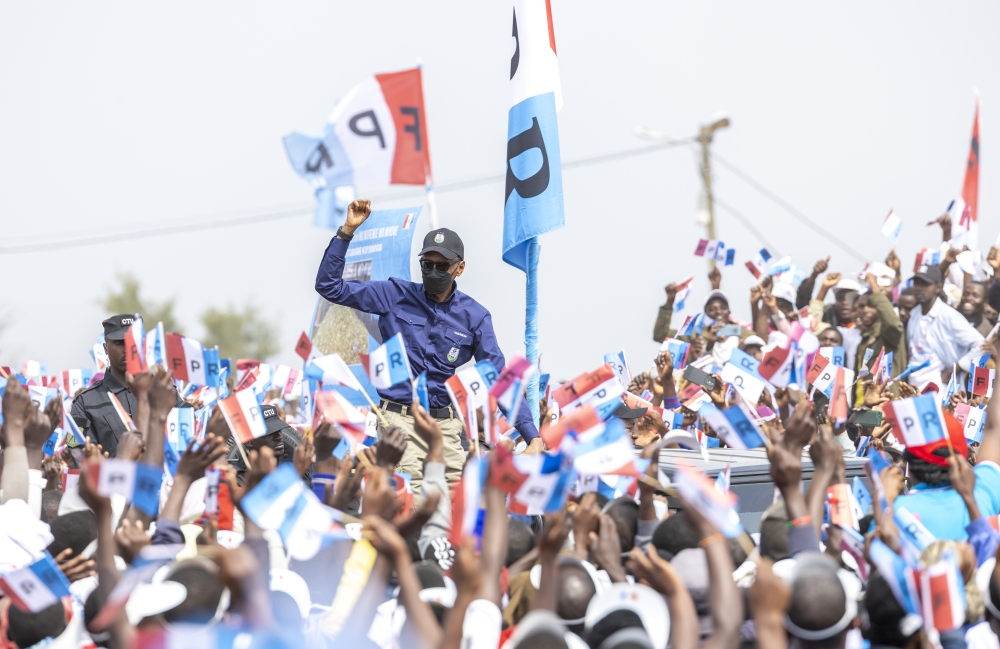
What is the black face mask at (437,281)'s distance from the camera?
19.9 feet

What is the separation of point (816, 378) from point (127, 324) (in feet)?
14.0

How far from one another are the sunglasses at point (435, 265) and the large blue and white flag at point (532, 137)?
3.19ft

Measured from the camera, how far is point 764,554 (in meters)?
3.78

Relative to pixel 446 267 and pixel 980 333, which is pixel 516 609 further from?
pixel 980 333

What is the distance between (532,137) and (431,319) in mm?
1547

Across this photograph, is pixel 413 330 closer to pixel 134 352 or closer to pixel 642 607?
pixel 134 352

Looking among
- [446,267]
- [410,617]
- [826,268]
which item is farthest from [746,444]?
[826,268]

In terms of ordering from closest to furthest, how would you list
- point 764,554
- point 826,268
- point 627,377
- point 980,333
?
point 764,554 < point 627,377 < point 980,333 < point 826,268

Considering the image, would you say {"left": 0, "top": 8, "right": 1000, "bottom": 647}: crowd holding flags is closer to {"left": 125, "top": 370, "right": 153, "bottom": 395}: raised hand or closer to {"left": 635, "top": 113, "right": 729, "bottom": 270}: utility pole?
{"left": 125, "top": 370, "right": 153, "bottom": 395}: raised hand

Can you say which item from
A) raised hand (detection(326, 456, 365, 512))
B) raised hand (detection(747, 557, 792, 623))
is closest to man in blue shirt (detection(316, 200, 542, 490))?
raised hand (detection(326, 456, 365, 512))

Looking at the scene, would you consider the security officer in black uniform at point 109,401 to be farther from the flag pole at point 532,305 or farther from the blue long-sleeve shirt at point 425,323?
the flag pole at point 532,305

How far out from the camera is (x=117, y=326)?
6.82 m

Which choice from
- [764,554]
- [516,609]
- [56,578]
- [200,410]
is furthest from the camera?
[200,410]

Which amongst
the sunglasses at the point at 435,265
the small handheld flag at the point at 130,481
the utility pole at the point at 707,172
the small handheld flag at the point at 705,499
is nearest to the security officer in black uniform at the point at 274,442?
the sunglasses at the point at 435,265
